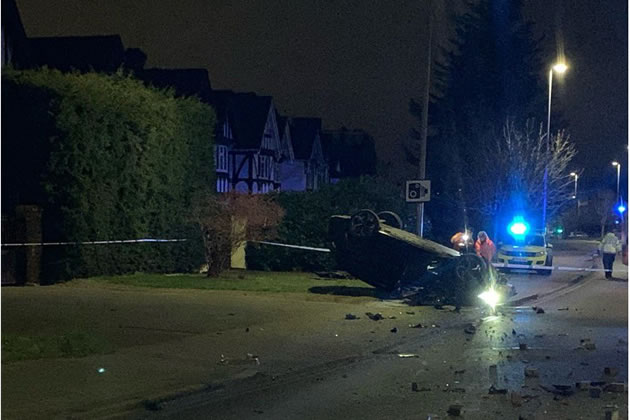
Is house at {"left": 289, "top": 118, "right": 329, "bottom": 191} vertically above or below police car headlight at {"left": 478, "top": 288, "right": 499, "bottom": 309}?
above

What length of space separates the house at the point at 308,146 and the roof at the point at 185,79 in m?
21.0

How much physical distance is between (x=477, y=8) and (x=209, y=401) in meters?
55.4

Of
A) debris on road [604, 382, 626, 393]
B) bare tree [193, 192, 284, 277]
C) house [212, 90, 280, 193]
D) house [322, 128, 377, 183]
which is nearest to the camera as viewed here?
debris on road [604, 382, 626, 393]

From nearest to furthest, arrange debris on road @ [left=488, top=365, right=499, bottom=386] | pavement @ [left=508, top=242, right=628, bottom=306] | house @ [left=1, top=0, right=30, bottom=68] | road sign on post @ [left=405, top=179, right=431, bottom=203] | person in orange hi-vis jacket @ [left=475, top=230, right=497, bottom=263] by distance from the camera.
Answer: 1. debris on road @ [left=488, top=365, right=499, bottom=386]
2. road sign on post @ [left=405, top=179, right=431, bottom=203]
3. pavement @ [left=508, top=242, right=628, bottom=306]
4. person in orange hi-vis jacket @ [left=475, top=230, right=497, bottom=263]
5. house @ [left=1, top=0, right=30, bottom=68]

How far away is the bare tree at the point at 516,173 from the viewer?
45.6 metres

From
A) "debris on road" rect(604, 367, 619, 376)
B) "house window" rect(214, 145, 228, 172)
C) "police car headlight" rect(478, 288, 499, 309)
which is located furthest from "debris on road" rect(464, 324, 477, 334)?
"house window" rect(214, 145, 228, 172)

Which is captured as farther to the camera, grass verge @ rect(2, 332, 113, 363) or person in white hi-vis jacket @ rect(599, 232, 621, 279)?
person in white hi-vis jacket @ rect(599, 232, 621, 279)

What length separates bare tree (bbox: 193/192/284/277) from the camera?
25.5 metres

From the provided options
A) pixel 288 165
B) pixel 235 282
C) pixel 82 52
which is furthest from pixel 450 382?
pixel 288 165

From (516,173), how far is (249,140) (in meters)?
21.4

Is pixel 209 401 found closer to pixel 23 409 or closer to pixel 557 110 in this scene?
pixel 23 409

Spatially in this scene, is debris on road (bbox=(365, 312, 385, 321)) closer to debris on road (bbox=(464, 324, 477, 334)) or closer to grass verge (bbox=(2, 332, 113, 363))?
debris on road (bbox=(464, 324, 477, 334))

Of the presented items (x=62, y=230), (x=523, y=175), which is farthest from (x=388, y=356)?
(x=523, y=175)

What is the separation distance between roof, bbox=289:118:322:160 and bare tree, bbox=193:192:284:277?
49062 millimetres
